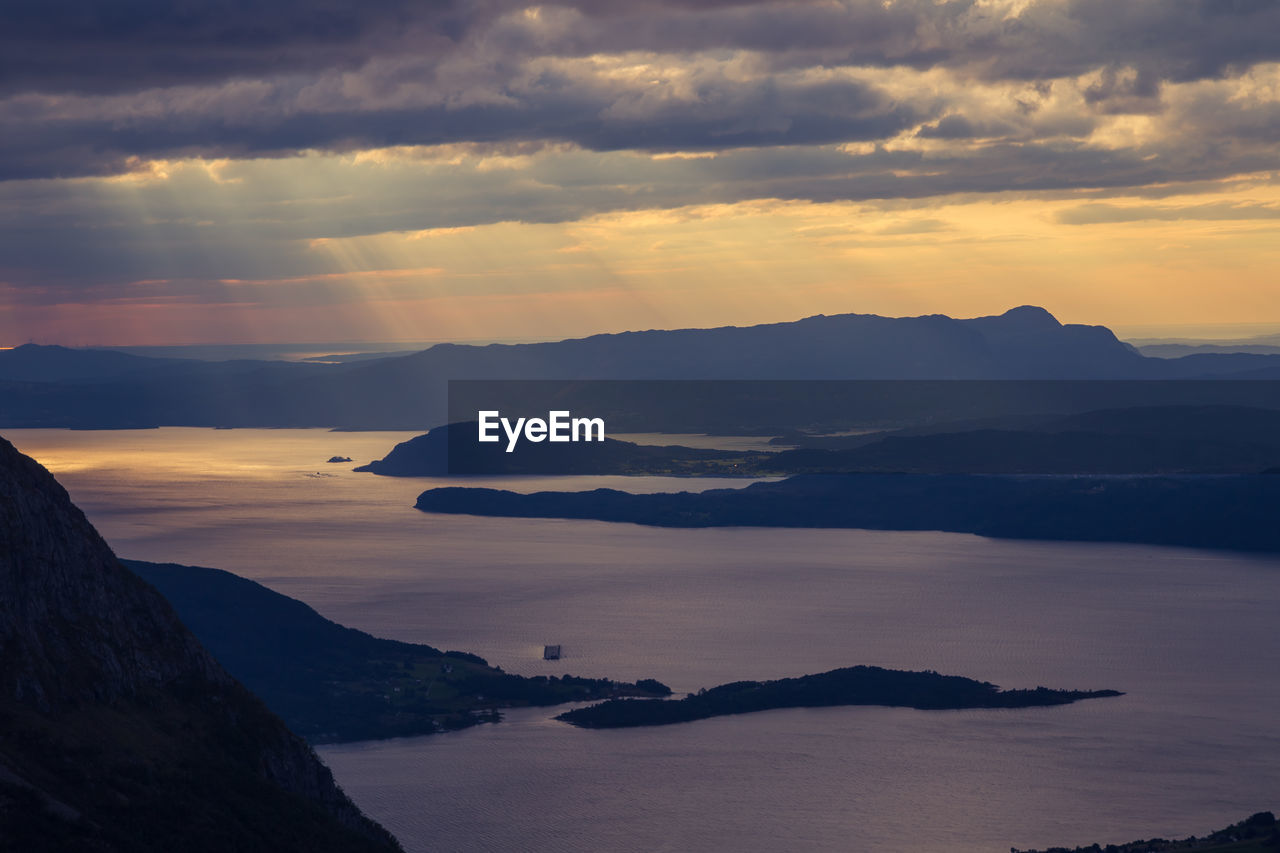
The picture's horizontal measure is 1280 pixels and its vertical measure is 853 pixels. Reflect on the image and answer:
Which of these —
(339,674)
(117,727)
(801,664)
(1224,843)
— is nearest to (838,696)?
(801,664)

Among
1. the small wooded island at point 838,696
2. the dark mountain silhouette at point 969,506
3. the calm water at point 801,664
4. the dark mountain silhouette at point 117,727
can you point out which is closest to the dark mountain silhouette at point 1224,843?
the calm water at point 801,664

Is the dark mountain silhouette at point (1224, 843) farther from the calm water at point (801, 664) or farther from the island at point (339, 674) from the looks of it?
the island at point (339, 674)

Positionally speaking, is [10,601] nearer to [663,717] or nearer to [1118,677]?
[663,717]

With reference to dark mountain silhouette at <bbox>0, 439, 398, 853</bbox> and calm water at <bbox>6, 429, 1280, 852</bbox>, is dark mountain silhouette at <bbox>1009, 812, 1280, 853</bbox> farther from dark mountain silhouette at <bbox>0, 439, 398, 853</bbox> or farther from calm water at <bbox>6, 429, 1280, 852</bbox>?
dark mountain silhouette at <bbox>0, 439, 398, 853</bbox>

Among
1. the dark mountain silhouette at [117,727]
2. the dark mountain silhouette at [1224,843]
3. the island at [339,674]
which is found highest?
the dark mountain silhouette at [117,727]

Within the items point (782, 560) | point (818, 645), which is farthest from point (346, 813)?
point (782, 560)

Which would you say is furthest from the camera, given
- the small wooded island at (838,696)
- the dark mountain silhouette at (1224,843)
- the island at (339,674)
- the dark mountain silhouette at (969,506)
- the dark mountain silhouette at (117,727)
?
A: the dark mountain silhouette at (969,506)

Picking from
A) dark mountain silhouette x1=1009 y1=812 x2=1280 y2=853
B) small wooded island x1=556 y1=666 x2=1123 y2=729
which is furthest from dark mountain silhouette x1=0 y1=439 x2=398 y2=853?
small wooded island x1=556 y1=666 x2=1123 y2=729
